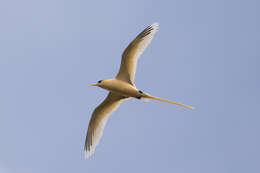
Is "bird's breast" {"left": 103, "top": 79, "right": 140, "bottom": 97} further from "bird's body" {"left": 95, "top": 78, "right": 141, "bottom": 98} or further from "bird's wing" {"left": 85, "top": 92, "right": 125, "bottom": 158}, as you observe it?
"bird's wing" {"left": 85, "top": 92, "right": 125, "bottom": 158}

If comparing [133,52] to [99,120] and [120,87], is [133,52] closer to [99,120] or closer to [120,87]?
[120,87]

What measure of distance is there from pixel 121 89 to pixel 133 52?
1707 mm

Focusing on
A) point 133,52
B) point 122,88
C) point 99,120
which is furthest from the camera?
point 99,120

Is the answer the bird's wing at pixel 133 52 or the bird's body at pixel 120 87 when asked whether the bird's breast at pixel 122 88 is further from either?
the bird's wing at pixel 133 52

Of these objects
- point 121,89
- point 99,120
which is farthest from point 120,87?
point 99,120

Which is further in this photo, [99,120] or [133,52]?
[99,120]

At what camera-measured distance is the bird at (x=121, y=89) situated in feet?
60.8

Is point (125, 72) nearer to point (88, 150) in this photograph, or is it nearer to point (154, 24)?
point (154, 24)

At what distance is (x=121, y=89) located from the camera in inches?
744

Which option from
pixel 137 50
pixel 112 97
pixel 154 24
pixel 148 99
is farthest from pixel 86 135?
Answer: pixel 154 24

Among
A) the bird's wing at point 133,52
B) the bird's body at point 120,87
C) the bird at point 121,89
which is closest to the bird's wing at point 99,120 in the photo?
the bird at point 121,89

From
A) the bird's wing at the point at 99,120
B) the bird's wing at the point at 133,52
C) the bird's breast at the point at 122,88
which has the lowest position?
the bird's wing at the point at 99,120

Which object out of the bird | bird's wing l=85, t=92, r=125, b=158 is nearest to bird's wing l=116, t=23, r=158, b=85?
the bird

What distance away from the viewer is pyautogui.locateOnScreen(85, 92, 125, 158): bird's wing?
66.2ft
